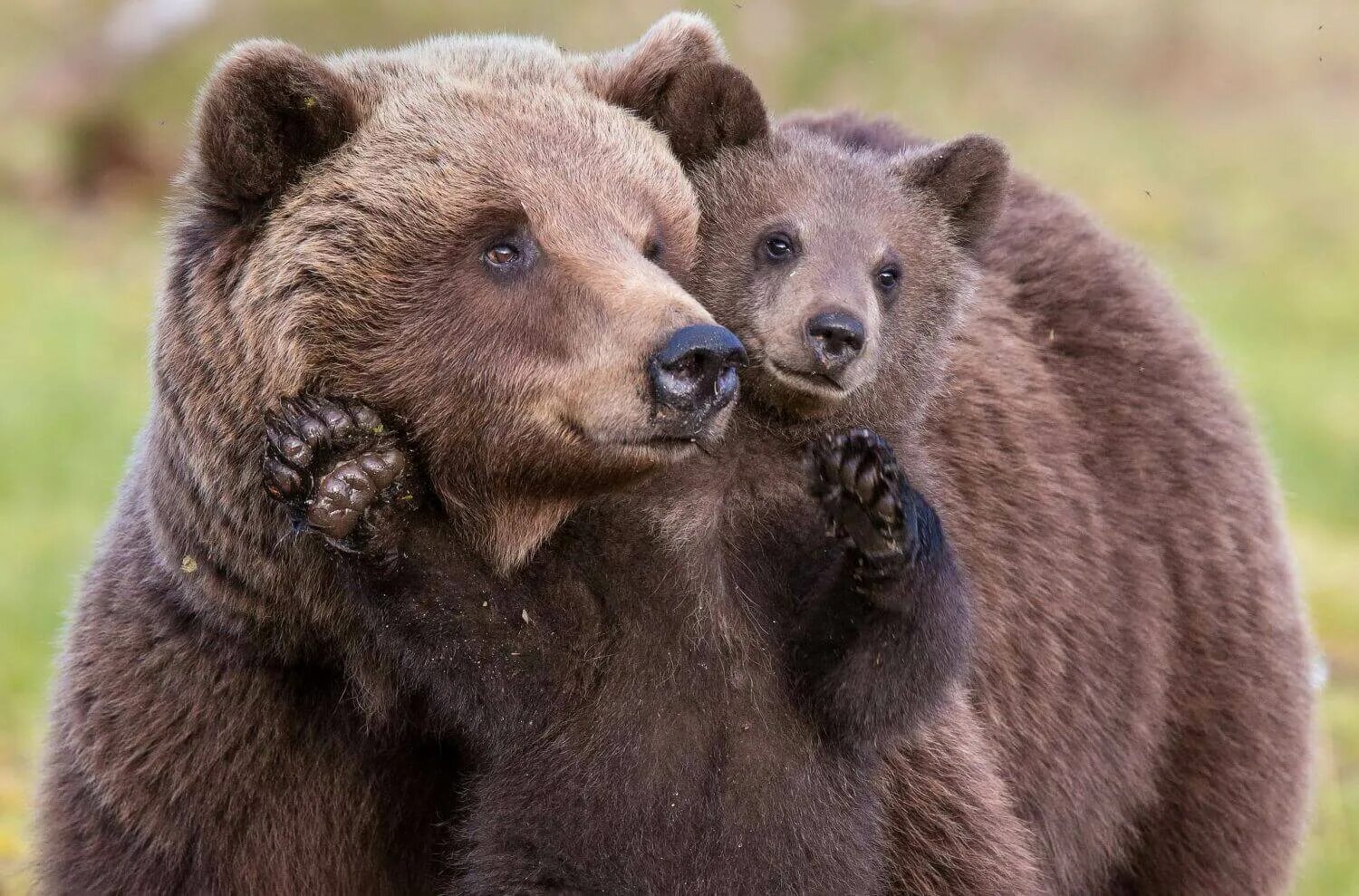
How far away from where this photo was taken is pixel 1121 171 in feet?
67.5

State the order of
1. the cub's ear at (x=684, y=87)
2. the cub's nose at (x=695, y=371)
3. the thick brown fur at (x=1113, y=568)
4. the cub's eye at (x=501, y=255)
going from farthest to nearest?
1. the thick brown fur at (x=1113, y=568)
2. the cub's ear at (x=684, y=87)
3. the cub's eye at (x=501, y=255)
4. the cub's nose at (x=695, y=371)

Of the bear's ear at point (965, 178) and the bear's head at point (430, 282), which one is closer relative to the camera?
the bear's head at point (430, 282)

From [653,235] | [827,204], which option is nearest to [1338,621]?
[827,204]

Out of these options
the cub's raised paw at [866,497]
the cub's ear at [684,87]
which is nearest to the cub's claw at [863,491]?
the cub's raised paw at [866,497]

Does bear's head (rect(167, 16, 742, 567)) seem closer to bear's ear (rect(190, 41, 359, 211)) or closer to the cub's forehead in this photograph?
bear's ear (rect(190, 41, 359, 211))

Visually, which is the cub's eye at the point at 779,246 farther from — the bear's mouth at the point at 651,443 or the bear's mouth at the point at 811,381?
the bear's mouth at the point at 651,443

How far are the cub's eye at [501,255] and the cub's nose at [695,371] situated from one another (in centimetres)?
52

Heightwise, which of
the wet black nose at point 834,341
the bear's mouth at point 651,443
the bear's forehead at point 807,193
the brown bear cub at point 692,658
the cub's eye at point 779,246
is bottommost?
the brown bear cub at point 692,658

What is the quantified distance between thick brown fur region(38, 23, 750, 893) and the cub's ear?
0.35 ft

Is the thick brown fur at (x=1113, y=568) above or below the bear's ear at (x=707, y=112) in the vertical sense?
below

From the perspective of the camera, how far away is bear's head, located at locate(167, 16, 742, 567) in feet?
13.4

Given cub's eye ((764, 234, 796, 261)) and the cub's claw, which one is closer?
the cub's claw

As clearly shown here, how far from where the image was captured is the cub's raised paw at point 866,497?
13.6 feet

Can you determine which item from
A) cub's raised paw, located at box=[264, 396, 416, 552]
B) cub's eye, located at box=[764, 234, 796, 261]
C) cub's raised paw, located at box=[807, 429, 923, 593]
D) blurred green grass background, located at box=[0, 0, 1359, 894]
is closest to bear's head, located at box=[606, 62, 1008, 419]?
cub's eye, located at box=[764, 234, 796, 261]
